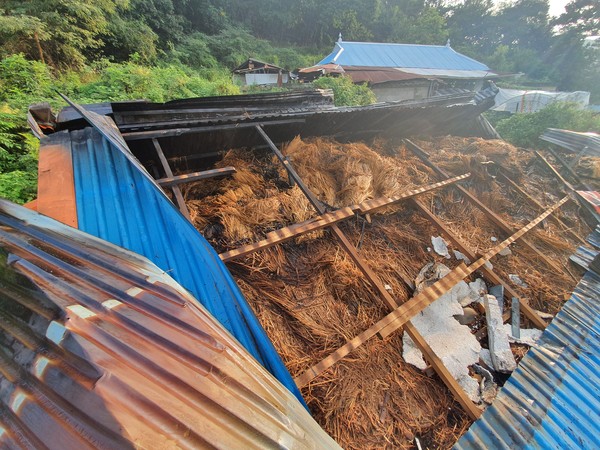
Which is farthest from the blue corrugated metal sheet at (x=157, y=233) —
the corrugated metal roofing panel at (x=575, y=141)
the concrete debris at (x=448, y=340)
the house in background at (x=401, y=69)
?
the house in background at (x=401, y=69)

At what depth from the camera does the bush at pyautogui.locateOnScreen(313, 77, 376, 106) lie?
37.6 ft

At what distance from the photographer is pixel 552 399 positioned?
1937 mm

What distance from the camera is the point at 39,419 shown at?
2.02 ft

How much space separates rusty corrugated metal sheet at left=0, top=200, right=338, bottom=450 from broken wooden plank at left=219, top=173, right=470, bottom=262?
103 centimetres

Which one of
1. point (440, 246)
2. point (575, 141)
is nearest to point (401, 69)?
point (575, 141)

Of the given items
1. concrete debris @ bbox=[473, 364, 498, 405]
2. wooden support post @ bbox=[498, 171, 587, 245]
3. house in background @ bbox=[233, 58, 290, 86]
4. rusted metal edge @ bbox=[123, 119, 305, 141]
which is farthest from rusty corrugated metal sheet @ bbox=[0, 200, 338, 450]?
house in background @ bbox=[233, 58, 290, 86]

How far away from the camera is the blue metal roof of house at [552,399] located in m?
1.69

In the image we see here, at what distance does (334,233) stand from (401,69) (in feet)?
82.0

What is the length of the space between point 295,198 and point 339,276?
1.06m

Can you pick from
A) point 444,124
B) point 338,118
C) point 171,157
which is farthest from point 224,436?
point 444,124

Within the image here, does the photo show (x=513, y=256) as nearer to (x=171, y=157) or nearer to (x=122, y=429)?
(x=122, y=429)

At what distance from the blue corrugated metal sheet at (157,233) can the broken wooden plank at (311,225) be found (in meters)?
0.34

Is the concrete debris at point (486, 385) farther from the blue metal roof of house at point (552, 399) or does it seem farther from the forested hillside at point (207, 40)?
the forested hillside at point (207, 40)

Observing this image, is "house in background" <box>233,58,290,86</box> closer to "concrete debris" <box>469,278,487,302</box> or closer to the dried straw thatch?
the dried straw thatch
